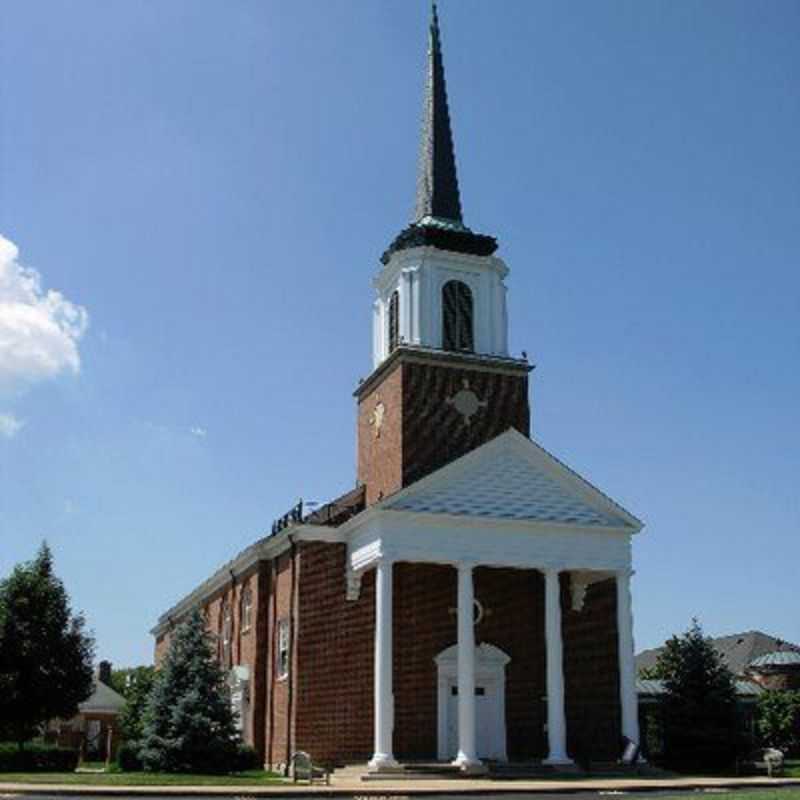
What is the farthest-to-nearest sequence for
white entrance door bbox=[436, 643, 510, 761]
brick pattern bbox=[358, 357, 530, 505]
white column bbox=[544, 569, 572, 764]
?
1. brick pattern bbox=[358, 357, 530, 505]
2. white entrance door bbox=[436, 643, 510, 761]
3. white column bbox=[544, 569, 572, 764]

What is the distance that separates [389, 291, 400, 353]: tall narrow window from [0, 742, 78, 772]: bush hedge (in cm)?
1646

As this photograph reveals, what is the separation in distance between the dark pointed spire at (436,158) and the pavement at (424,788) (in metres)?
19.3

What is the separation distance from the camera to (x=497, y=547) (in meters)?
32.3

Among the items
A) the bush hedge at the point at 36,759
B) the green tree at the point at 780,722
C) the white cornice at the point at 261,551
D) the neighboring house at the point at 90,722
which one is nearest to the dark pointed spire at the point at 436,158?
the white cornice at the point at 261,551

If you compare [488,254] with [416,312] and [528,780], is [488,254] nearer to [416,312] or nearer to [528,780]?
[416,312]

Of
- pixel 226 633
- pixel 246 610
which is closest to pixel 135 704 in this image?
pixel 226 633

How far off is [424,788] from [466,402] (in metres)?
13.8

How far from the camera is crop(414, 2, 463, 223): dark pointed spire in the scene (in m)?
38.6

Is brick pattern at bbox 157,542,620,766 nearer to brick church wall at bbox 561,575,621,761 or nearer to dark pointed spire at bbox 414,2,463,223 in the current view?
brick church wall at bbox 561,575,621,761

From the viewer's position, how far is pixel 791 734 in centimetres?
4869

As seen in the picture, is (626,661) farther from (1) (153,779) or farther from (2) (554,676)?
(1) (153,779)

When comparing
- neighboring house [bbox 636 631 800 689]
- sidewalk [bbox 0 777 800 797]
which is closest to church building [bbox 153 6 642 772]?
sidewalk [bbox 0 777 800 797]

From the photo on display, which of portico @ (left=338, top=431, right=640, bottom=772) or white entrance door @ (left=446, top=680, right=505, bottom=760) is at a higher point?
portico @ (left=338, top=431, right=640, bottom=772)

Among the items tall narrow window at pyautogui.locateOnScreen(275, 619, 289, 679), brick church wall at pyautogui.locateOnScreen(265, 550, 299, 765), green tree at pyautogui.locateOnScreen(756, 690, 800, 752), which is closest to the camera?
brick church wall at pyautogui.locateOnScreen(265, 550, 299, 765)
